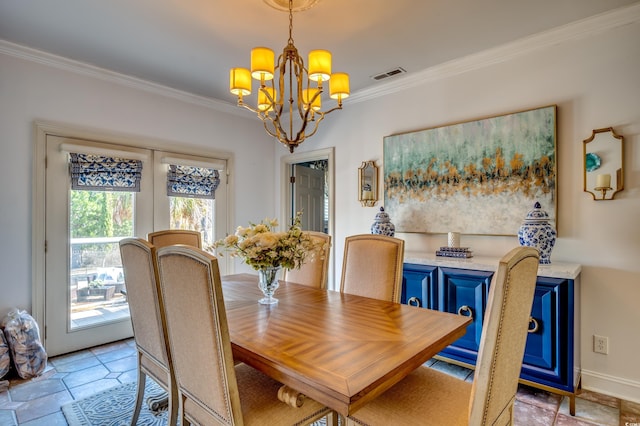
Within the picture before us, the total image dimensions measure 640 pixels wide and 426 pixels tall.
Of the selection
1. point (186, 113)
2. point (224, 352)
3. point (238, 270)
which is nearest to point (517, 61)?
point (224, 352)

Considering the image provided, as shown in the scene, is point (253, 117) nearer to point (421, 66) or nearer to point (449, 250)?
point (421, 66)

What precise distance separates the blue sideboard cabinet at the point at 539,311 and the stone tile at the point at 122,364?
2.50m

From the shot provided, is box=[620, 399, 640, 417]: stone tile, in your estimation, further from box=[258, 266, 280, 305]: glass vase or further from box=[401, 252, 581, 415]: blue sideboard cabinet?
box=[258, 266, 280, 305]: glass vase

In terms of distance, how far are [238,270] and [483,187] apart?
3030 mm

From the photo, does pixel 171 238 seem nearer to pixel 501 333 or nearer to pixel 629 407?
pixel 501 333

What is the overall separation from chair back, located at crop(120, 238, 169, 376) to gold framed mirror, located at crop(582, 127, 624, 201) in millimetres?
2828

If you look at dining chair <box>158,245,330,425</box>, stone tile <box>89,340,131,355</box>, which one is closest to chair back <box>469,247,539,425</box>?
dining chair <box>158,245,330,425</box>

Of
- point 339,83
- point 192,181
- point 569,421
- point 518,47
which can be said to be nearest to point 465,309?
point 569,421

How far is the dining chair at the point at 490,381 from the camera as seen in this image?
1.04 m

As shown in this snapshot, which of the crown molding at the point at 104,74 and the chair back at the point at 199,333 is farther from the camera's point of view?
the crown molding at the point at 104,74

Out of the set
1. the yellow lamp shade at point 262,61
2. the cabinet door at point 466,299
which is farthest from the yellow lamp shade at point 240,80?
the cabinet door at point 466,299

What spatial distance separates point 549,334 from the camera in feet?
7.23

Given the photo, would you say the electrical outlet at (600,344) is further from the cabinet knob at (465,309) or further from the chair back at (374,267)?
the chair back at (374,267)

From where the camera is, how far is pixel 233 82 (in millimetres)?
2078
